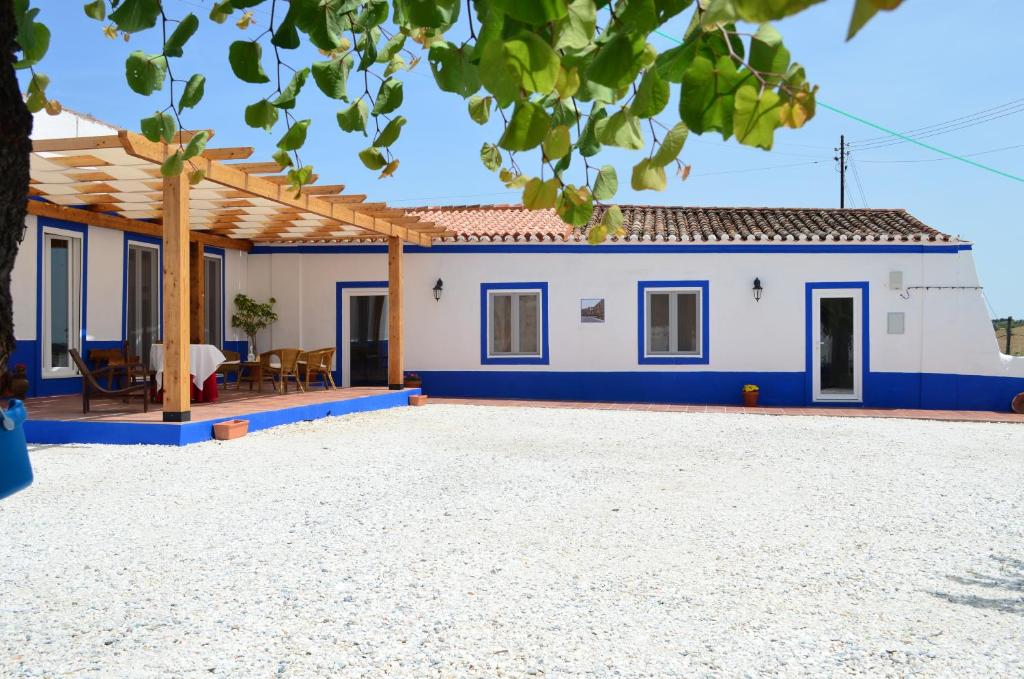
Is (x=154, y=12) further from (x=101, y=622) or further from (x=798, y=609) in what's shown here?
(x=798, y=609)

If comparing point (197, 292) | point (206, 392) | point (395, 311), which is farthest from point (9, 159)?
point (197, 292)

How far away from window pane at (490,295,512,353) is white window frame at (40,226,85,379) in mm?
6253

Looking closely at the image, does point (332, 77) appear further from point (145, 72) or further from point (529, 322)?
point (529, 322)

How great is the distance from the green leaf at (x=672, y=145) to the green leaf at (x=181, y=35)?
41.4 inches

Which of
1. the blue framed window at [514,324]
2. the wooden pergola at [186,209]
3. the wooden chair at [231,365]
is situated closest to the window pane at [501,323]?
the blue framed window at [514,324]

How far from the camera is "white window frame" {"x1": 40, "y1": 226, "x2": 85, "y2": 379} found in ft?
36.0

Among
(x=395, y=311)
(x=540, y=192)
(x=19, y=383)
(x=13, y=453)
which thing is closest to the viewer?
(x=540, y=192)

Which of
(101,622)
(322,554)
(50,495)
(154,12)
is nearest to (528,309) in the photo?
(50,495)

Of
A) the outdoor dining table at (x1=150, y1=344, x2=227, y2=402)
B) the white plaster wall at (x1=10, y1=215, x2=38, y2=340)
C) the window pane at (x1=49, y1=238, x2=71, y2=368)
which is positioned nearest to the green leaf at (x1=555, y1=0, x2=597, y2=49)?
the outdoor dining table at (x1=150, y1=344, x2=227, y2=402)

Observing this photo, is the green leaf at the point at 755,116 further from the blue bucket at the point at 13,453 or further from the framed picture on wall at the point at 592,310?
the framed picture on wall at the point at 592,310

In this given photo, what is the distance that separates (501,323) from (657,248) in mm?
2877

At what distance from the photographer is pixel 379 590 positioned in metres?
3.94

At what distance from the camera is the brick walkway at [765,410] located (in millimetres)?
12719

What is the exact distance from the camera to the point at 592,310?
14539 mm
